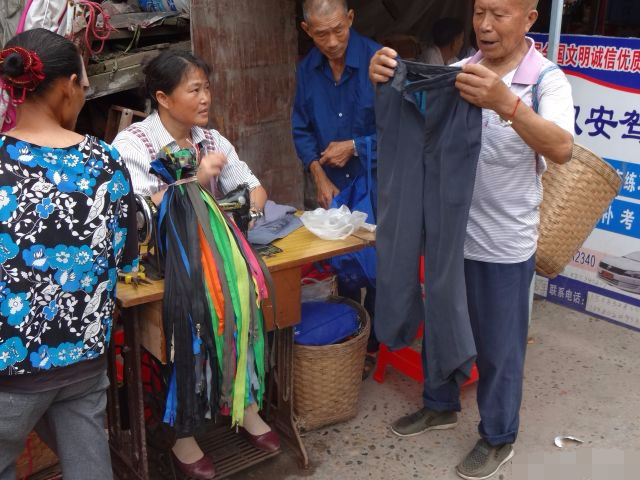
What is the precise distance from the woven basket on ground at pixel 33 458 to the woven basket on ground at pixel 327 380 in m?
1.13

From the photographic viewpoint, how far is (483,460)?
3117mm

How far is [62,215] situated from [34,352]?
0.38 meters

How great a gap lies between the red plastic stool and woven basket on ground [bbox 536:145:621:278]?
0.75 metres

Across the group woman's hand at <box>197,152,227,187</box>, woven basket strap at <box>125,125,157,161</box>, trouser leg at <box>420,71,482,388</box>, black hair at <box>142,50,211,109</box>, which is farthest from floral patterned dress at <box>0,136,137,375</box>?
trouser leg at <box>420,71,482,388</box>

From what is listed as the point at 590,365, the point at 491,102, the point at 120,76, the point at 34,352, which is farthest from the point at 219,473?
the point at 120,76

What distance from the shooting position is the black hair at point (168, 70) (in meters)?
3.02

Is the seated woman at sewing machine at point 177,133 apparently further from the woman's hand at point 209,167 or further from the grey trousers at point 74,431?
the grey trousers at point 74,431

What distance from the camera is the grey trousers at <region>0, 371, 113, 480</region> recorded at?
2.01m

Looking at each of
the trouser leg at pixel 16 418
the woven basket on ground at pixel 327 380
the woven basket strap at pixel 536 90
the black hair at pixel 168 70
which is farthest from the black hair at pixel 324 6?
the trouser leg at pixel 16 418

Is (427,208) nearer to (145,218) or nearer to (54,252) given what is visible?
(145,218)

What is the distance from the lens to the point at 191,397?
255cm

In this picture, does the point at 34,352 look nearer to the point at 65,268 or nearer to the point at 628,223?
the point at 65,268

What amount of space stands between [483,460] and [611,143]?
7.53 ft

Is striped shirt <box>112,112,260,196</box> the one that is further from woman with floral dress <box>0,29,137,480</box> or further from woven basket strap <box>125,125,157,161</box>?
woman with floral dress <box>0,29,137,480</box>
